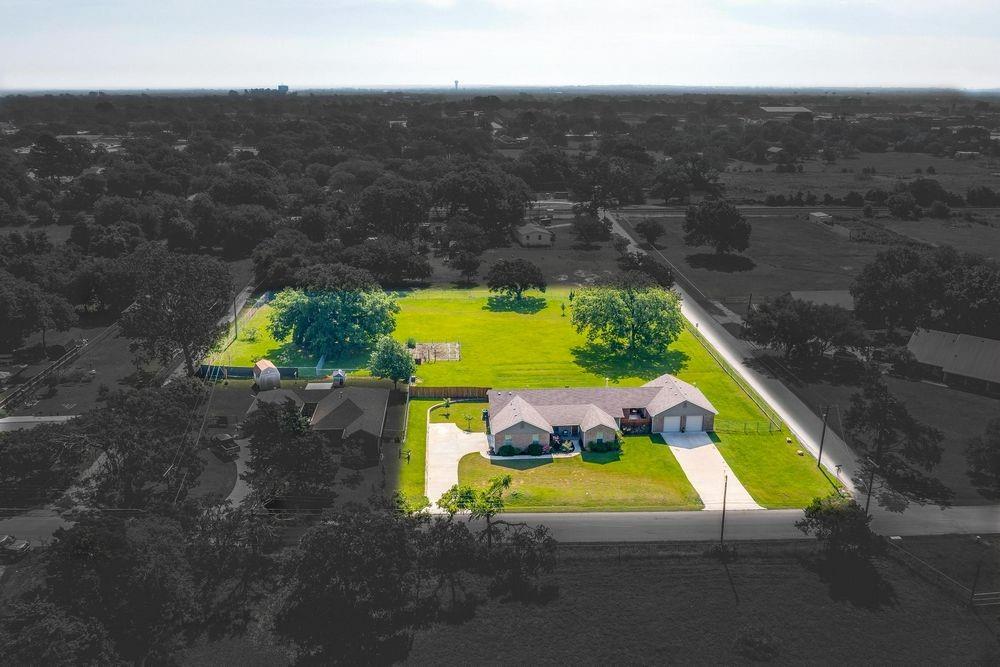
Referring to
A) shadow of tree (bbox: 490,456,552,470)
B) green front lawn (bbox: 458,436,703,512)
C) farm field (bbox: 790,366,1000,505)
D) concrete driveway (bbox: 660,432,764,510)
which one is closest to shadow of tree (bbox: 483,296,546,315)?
farm field (bbox: 790,366,1000,505)

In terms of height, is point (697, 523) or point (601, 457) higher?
point (601, 457)

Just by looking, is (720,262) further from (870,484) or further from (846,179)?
(846,179)

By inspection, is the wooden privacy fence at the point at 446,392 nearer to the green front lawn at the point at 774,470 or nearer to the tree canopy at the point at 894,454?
the green front lawn at the point at 774,470

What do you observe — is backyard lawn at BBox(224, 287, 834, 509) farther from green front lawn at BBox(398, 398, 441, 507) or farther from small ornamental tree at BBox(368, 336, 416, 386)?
small ornamental tree at BBox(368, 336, 416, 386)

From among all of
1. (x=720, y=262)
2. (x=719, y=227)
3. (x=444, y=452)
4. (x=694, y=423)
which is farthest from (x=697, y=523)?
(x=719, y=227)

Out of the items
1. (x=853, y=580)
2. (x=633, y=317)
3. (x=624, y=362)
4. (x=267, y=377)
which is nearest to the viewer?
(x=853, y=580)

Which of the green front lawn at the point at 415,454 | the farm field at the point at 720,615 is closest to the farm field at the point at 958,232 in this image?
the farm field at the point at 720,615
